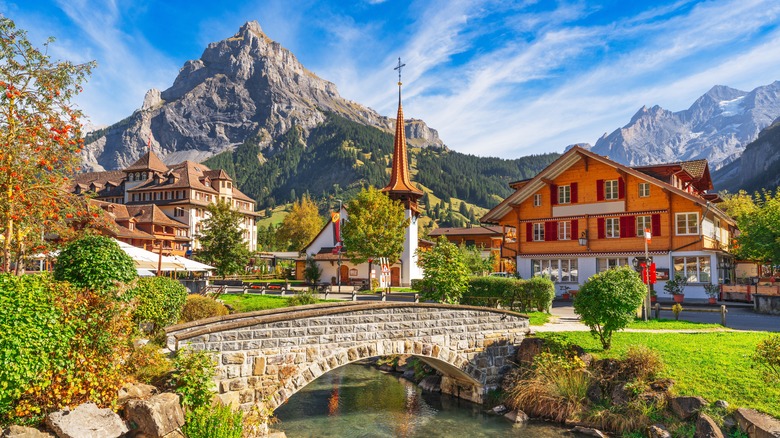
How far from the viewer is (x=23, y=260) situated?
47.6 ft

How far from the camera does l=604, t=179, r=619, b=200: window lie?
37.0 meters

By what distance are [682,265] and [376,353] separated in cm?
2909

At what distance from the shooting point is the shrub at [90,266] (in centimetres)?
1148

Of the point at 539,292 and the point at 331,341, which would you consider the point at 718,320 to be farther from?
the point at 331,341

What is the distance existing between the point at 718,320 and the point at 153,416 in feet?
78.1

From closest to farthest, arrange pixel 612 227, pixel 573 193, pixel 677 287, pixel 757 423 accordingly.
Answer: pixel 757 423
pixel 677 287
pixel 612 227
pixel 573 193

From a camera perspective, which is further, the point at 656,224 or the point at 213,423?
the point at 656,224

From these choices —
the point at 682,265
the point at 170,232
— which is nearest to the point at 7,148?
the point at 682,265

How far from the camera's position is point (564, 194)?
3919cm

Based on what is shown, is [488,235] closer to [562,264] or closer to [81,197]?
[562,264]

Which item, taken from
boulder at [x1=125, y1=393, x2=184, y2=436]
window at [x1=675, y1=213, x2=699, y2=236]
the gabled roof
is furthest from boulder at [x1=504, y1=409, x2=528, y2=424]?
window at [x1=675, y1=213, x2=699, y2=236]

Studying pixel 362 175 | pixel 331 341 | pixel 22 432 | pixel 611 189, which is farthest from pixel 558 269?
pixel 362 175

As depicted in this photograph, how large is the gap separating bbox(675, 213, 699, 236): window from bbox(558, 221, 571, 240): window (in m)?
7.12

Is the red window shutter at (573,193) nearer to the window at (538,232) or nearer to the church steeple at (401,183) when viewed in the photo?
the window at (538,232)
